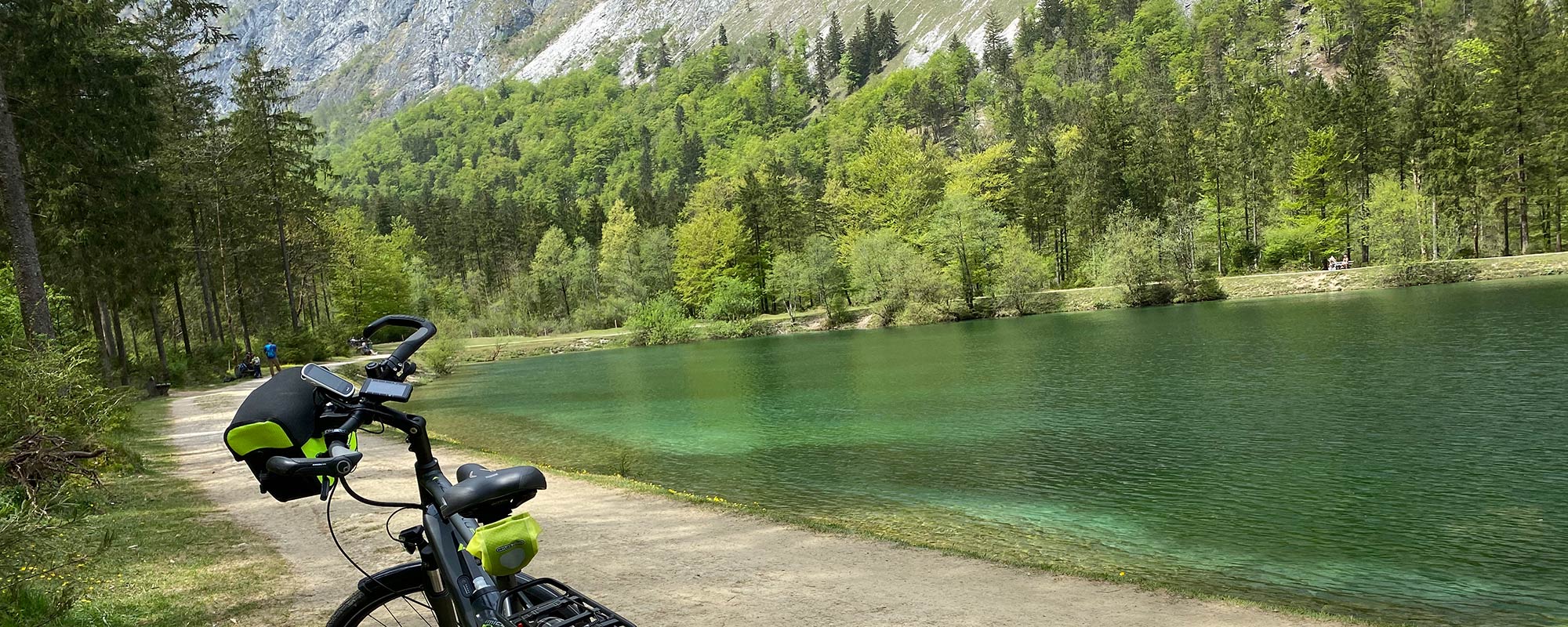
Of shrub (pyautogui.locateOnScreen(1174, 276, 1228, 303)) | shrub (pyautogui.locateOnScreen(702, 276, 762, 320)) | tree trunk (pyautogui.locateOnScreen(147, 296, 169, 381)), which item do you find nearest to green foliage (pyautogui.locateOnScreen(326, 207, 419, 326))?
tree trunk (pyautogui.locateOnScreen(147, 296, 169, 381))

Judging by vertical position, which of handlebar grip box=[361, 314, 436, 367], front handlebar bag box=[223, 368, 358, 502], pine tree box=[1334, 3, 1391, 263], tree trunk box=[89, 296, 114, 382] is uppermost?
pine tree box=[1334, 3, 1391, 263]

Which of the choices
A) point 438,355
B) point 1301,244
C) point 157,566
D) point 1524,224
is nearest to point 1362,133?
point 1301,244

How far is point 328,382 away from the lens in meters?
2.44

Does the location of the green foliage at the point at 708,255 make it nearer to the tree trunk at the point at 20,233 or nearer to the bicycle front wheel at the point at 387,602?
the tree trunk at the point at 20,233

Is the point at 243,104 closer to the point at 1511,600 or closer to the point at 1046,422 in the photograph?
the point at 1046,422

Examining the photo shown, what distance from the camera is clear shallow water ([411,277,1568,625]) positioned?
8.38 meters

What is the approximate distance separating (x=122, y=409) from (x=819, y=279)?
50438 mm

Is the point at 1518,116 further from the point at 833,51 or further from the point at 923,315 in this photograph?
the point at 833,51

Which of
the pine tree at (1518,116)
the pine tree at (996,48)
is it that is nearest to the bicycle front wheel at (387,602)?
the pine tree at (1518,116)

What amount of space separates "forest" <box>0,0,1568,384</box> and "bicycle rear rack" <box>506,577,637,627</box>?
1301 cm

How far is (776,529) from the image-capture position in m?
9.14

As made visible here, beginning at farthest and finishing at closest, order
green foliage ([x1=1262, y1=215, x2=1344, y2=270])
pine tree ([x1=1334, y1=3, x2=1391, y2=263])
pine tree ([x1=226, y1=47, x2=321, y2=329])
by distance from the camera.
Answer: green foliage ([x1=1262, y1=215, x2=1344, y2=270])
pine tree ([x1=1334, y1=3, x2=1391, y2=263])
pine tree ([x1=226, y1=47, x2=321, y2=329])

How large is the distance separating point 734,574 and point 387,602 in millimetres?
4627

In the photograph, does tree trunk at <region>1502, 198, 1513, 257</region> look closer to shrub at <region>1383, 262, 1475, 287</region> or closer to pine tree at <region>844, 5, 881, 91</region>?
shrub at <region>1383, 262, 1475, 287</region>
